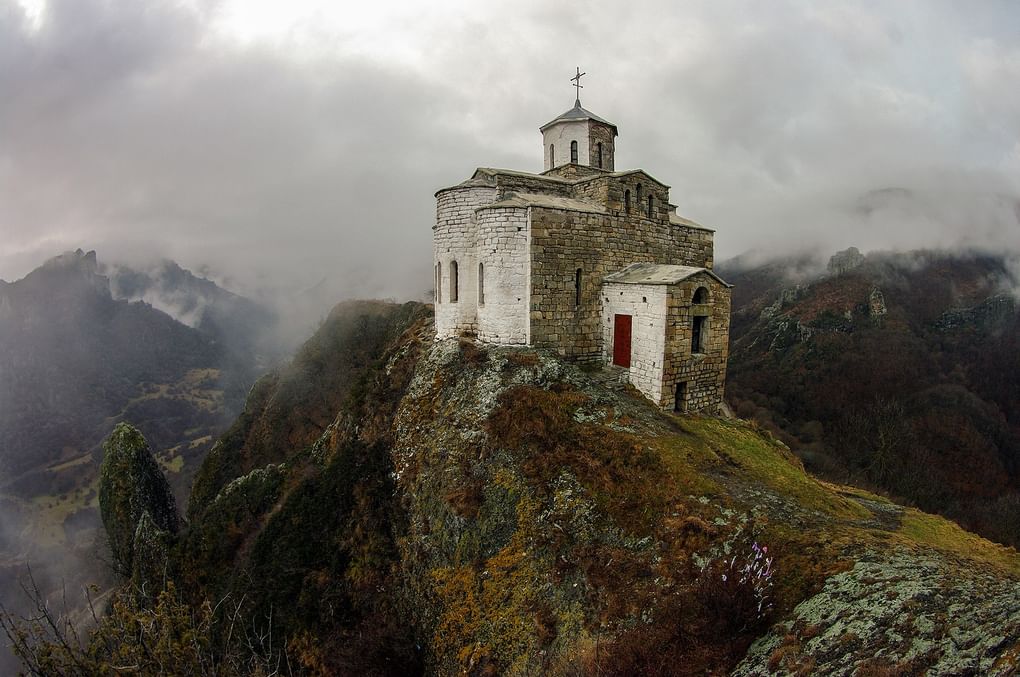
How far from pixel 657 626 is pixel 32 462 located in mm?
138694

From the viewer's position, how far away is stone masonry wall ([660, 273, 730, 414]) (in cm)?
1689

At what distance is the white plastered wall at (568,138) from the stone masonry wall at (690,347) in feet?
32.8

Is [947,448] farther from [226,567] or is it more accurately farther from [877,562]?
[226,567]

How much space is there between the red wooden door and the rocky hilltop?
1143 millimetres

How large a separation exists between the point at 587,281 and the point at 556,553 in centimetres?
1044

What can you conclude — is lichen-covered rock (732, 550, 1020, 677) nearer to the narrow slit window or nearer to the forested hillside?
the narrow slit window

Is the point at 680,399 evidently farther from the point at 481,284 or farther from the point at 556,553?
the point at 481,284

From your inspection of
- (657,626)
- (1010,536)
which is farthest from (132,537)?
(1010,536)

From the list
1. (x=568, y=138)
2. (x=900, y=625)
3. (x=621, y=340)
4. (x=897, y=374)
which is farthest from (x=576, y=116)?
(x=897, y=374)

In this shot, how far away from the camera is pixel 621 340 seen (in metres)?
18.5

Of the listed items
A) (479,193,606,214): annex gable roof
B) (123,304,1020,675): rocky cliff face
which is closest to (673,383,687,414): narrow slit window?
(123,304,1020,675): rocky cliff face

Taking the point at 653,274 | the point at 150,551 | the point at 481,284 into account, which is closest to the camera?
the point at 653,274

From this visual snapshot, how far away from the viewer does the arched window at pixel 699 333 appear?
59.4ft

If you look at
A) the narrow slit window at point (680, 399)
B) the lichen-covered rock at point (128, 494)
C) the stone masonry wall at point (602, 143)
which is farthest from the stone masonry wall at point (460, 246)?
the lichen-covered rock at point (128, 494)
